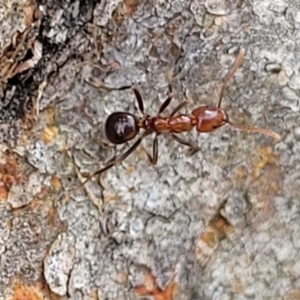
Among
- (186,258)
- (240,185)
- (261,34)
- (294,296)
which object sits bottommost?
(294,296)

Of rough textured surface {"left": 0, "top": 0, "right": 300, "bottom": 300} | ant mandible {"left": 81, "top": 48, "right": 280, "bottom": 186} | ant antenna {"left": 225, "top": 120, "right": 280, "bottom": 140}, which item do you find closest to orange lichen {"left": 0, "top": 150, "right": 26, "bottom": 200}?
rough textured surface {"left": 0, "top": 0, "right": 300, "bottom": 300}

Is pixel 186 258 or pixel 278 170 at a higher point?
pixel 278 170

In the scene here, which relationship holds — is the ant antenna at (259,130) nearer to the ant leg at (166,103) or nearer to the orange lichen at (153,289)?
the ant leg at (166,103)

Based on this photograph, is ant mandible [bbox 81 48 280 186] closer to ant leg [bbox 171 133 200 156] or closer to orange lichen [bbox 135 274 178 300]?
ant leg [bbox 171 133 200 156]

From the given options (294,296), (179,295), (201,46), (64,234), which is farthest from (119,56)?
(294,296)

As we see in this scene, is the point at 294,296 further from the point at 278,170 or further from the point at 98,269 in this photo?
the point at 98,269

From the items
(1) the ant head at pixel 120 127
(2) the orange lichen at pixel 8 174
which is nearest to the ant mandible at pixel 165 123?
(1) the ant head at pixel 120 127
